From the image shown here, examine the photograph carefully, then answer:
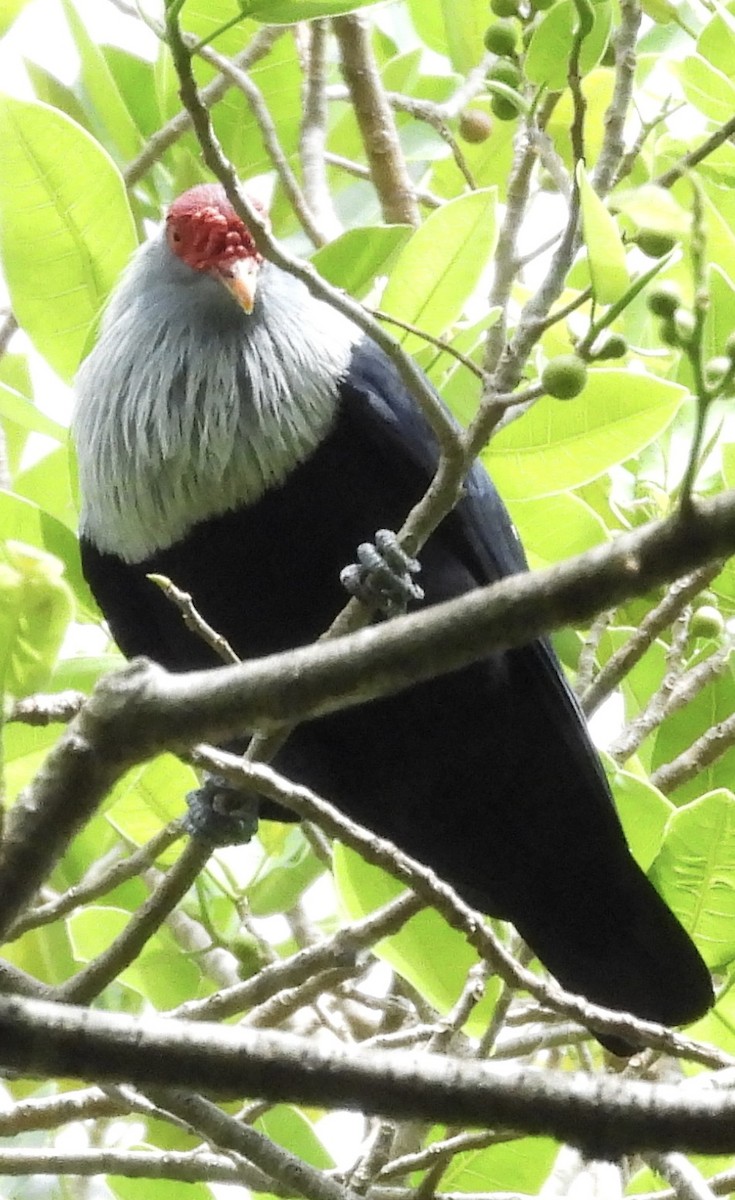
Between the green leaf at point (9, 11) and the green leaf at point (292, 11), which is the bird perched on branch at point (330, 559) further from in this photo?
the green leaf at point (292, 11)

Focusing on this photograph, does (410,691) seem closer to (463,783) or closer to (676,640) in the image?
(463,783)

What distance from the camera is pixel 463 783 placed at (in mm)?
2658

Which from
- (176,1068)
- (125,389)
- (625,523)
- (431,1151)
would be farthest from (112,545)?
(176,1068)

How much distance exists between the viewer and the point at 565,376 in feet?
4.31

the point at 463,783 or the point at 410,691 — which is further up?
the point at 410,691

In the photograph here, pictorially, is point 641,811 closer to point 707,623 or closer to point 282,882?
point 707,623

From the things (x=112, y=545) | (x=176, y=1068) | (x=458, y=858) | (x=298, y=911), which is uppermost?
(x=176, y=1068)

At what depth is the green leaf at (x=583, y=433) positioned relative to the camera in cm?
218

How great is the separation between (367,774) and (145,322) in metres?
0.90

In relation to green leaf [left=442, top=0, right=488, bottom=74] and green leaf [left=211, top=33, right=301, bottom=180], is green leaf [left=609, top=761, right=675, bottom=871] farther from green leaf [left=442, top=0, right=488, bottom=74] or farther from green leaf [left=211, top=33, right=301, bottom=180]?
green leaf [left=442, top=0, right=488, bottom=74]

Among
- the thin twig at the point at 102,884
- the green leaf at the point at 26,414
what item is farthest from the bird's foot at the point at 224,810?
the green leaf at the point at 26,414

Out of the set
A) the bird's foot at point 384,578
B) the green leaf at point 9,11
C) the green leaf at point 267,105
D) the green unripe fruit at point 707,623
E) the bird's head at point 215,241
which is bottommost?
the green unripe fruit at point 707,623

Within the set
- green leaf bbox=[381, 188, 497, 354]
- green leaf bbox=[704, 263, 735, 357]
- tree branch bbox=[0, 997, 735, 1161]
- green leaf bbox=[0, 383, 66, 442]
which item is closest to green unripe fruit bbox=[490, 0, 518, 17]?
green leaf bbox=[381, 188, 497, 354]

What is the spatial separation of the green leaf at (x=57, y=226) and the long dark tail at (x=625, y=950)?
4.15 ft
